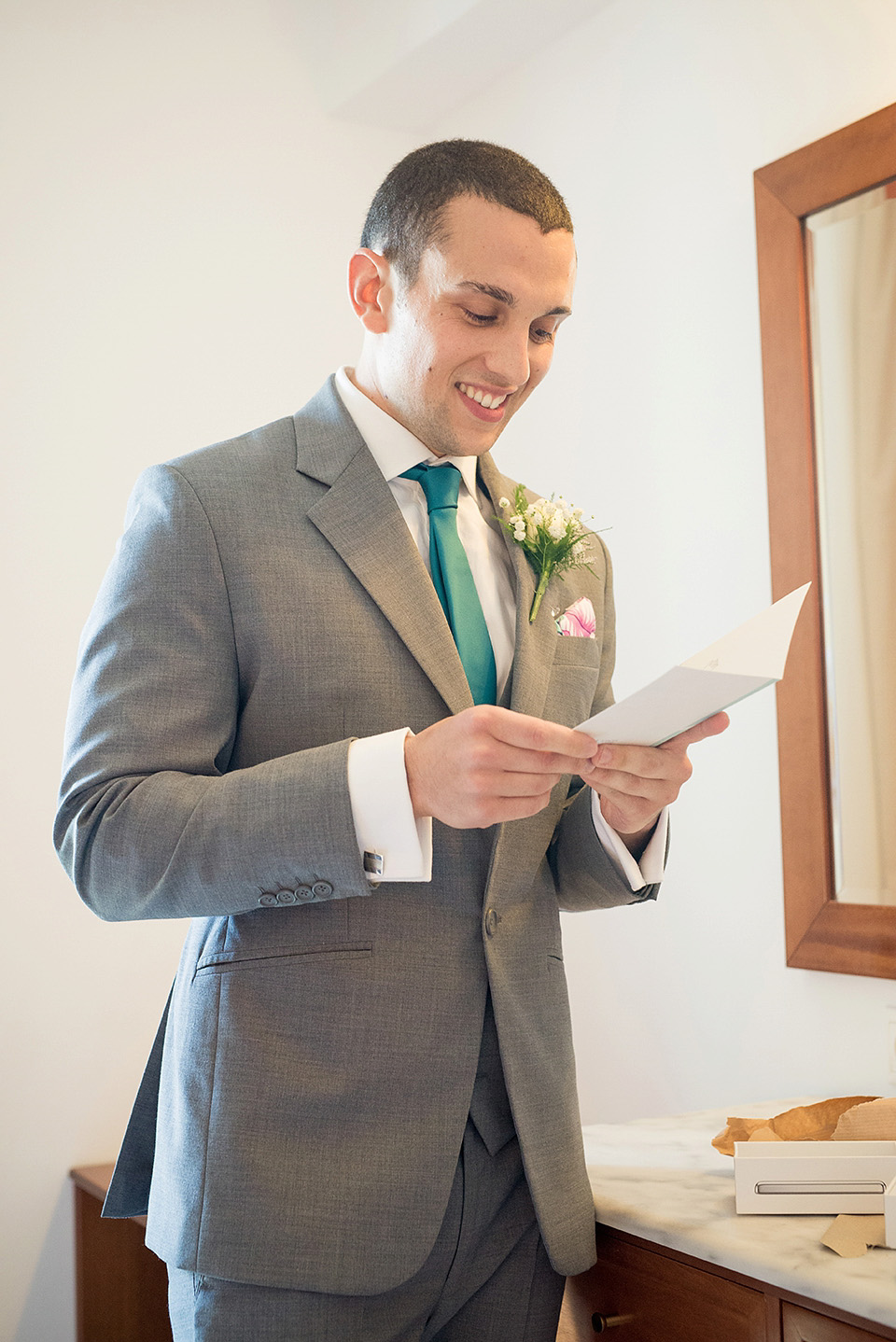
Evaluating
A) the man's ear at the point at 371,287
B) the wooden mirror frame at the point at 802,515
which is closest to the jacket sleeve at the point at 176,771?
the man's ear at the point at 371,287

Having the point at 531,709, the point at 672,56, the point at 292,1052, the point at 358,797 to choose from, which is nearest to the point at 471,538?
the point at 531,709

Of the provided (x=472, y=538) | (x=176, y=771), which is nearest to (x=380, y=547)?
(x=472, y=538)

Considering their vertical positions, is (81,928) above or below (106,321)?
below

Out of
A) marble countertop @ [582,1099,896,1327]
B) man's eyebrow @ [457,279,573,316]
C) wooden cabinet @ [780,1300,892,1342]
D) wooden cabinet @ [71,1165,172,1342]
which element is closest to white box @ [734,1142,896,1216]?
marble countertop @ [582,1099,896,1327]

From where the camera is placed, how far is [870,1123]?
4.75ft

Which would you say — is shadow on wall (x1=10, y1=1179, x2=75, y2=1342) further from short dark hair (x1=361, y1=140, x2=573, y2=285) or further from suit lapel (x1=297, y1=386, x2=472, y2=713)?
short dark hair (x1=361, y1=140, x2=573, y2=285)

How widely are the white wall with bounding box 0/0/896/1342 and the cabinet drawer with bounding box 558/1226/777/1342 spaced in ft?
2.49

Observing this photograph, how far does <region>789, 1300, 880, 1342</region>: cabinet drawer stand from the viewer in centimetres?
114

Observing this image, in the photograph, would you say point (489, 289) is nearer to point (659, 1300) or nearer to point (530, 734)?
point (530, 734)

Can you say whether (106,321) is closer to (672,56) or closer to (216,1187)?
(672,56)

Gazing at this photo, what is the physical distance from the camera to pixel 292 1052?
1165mm

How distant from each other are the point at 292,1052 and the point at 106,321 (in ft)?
7.39

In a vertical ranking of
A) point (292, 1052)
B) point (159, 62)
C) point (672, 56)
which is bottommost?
point (292, 1052)

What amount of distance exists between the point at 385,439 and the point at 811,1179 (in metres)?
0.98
